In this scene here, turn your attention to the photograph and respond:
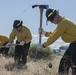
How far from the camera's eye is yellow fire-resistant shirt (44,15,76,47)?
29.8ft

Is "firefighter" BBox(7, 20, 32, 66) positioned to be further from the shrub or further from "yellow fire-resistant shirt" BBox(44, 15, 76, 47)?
the shrub

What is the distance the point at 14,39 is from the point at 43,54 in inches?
204

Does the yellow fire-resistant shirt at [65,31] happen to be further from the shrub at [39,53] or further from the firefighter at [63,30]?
the shrub at [39,53]

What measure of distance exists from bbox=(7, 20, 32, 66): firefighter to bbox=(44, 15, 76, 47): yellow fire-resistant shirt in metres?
3.57

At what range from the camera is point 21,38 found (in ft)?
42.9

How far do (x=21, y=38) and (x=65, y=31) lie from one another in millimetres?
4058

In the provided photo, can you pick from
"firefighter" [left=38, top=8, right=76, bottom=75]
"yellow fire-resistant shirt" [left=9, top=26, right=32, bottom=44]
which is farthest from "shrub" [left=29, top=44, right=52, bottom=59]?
"firefighter" [left=38, top=8, right=76, bottom=75]

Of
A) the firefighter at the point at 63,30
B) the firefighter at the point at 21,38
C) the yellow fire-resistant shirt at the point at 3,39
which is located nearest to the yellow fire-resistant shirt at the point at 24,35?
the firefighter at the point at 21,38

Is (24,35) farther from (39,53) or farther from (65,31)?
(39,53)

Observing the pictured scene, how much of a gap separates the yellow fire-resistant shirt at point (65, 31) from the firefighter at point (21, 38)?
357 cm

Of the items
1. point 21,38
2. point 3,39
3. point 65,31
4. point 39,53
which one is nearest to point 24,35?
point 21,38

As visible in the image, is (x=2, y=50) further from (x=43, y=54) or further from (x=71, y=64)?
(x=71, y=64)

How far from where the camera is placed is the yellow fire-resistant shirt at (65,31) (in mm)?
9094

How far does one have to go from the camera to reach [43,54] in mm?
18500
